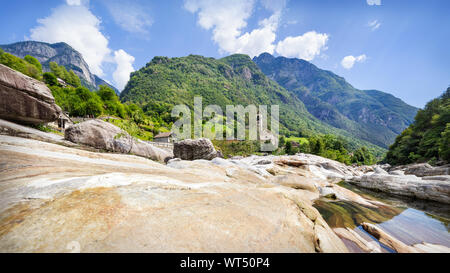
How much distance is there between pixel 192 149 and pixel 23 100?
1969 cm

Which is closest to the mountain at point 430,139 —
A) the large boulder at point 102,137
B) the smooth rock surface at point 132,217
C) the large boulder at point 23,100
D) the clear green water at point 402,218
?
the clear green water at point 402,218

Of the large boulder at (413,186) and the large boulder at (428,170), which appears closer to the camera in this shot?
the large boulder at (413,186)

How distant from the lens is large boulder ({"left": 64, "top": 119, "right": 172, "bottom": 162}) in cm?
1426

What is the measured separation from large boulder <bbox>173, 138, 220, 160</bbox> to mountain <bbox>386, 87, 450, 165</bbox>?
41.7 metres

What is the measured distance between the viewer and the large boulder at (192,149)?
27703mm

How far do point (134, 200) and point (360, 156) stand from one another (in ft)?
351

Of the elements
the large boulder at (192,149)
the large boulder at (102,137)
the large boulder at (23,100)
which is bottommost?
the large boulder at (192,149)

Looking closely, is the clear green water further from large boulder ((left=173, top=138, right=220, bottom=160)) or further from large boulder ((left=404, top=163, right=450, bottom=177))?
large boulder ((left=173, top=138, right=220, bottom=160))

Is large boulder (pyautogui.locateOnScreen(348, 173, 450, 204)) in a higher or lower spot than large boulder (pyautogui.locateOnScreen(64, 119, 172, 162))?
lower

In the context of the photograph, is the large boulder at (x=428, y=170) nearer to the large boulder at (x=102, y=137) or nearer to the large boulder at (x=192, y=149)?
the large boulder at (x=192, y=149)

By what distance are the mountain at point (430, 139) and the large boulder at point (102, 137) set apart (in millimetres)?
50274

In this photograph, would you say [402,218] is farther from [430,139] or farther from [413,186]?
[430,139]

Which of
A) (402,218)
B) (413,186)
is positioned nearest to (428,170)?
(413,186)

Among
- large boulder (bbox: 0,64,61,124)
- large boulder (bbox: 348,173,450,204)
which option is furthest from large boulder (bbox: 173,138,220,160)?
large boulder (bbox: 348,173,450,204)
